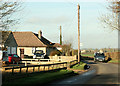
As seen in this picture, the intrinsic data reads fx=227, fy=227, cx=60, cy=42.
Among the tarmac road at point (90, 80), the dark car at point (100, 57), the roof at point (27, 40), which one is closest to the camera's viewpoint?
the tarmac road at point (90, 80)

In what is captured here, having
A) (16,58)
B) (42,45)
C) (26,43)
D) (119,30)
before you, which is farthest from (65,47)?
(119,30)

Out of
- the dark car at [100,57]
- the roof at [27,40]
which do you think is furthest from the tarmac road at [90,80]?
the roof at [27,40]

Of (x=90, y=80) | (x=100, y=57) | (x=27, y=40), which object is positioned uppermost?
(x=27, y=40)

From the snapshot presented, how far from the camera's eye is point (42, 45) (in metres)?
57.4

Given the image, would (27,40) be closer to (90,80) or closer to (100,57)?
(100,57)

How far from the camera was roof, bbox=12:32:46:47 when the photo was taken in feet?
190

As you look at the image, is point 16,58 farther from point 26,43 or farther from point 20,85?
point 20,85

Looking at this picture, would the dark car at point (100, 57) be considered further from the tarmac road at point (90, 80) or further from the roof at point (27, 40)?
the tarmac road at point (90, 80)

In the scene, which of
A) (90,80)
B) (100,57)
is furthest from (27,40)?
(90,80)

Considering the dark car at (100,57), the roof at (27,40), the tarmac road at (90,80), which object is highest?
the roof at (27,40)

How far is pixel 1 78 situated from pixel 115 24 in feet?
59.3

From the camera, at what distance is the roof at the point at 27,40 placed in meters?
57.9

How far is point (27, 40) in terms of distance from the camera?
197 ft

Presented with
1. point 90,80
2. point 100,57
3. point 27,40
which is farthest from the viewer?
point 27,40
